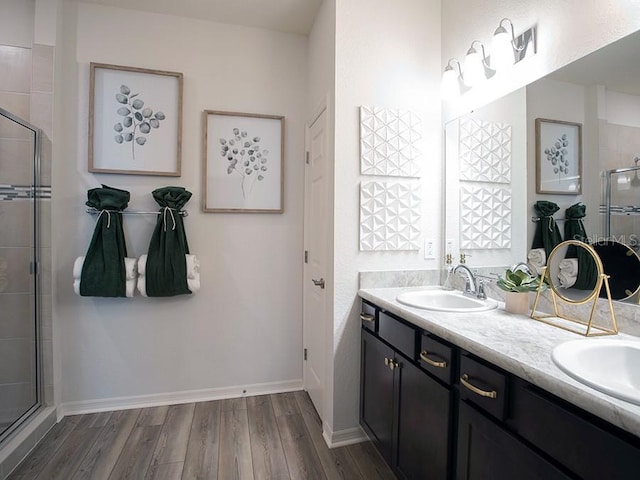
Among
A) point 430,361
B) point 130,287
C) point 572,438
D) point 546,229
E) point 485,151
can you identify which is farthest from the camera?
point 130,287

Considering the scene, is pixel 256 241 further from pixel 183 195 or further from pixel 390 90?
pixel 390 90

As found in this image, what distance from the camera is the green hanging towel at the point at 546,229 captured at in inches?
52.5

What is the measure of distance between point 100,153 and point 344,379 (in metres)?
2.12

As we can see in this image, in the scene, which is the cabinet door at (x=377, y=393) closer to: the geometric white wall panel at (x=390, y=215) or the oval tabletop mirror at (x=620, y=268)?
the geometric white wall panel at (x=390, y=215)

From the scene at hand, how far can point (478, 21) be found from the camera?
1701 millimetres

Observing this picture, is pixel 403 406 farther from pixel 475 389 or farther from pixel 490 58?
pixel 490 58

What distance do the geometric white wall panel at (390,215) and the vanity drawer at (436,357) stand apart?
0.69 meters

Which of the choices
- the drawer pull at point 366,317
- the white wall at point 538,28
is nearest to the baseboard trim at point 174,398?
the drawer pull at point 366,317

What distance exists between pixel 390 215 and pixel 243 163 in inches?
46.0

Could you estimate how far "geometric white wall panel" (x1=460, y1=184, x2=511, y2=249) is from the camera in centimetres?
160

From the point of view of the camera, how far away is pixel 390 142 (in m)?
1.87

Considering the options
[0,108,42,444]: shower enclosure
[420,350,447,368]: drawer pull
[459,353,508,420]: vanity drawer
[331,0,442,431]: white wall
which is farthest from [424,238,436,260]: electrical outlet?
[0,108,42,444]: shower enclosure

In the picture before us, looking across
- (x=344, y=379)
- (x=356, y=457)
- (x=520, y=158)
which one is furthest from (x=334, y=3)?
(x=356, y=457)

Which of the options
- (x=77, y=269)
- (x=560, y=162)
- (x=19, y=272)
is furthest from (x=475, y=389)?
(x=19, y=272)
